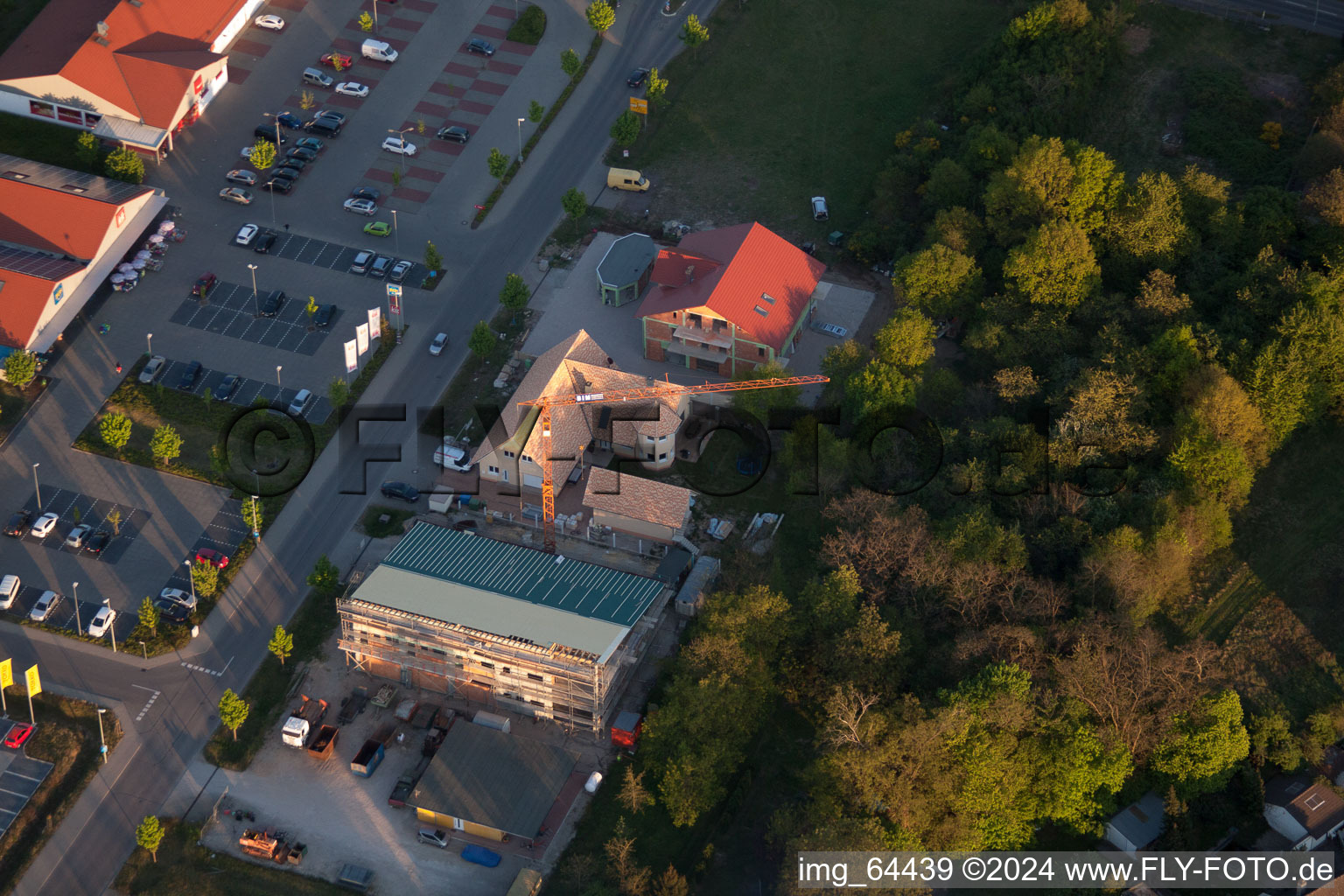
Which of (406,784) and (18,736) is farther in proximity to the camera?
(18,736)

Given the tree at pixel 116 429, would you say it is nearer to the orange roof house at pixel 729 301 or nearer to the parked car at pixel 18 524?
the parked car at pixel 18 524

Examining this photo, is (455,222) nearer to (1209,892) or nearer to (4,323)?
(4,323)

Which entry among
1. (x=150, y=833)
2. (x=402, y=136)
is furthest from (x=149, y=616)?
(x=402, y=136)

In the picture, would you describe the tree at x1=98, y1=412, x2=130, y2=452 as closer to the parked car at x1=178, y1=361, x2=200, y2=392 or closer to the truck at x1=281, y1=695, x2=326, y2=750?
the parked car at x1=178, y1=361, x2=200, y2=392

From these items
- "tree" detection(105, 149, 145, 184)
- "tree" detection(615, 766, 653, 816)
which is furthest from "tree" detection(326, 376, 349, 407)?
"tree" detection(615, 766, 653, 816)

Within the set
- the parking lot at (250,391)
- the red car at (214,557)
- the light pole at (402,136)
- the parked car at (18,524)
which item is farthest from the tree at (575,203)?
the parked car at (18,524)

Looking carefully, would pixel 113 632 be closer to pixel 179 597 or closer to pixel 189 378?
pixel 179 597

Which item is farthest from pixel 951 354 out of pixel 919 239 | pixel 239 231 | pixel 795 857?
pixel 239 231
